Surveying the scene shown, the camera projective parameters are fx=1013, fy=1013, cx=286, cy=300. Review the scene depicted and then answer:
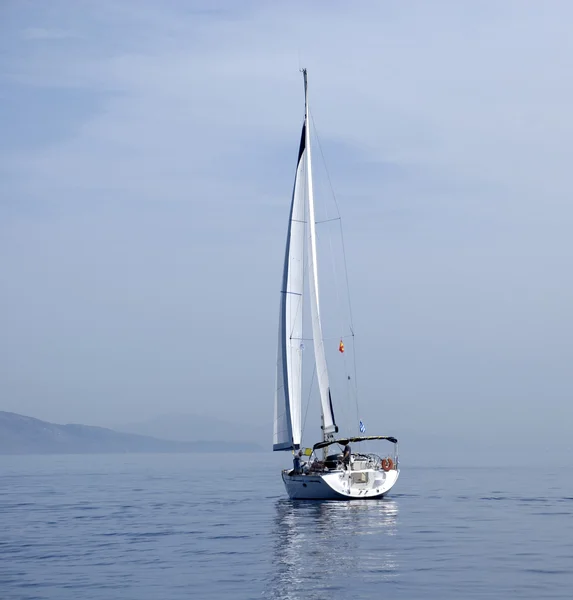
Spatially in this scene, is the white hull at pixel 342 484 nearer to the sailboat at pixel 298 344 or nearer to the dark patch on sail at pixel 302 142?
the sailboat at pixel 298 344

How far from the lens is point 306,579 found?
31016 millimetres

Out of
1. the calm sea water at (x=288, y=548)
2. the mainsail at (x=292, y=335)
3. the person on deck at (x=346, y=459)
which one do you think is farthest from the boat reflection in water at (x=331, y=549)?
the mainsail at (x=292, y=335)

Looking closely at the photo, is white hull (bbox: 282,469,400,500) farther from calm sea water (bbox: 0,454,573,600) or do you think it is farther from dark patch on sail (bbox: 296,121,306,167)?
dark patch on sail (bbox: 296,121,306,167)

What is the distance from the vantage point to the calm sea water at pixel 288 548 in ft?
96.7

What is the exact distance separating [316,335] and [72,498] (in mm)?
22968

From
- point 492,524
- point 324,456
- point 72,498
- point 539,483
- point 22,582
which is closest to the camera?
point 22,582

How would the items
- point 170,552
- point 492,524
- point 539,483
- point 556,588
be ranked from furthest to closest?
1. point 539,483
2. point 492,524
3. point 170,552
4. point 556,588

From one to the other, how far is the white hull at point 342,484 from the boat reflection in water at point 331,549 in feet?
1.84

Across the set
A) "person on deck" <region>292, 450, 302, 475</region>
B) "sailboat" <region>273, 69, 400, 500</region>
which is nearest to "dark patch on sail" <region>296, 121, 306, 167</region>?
"sailboat" <region>273, 69, 400, 500</region>

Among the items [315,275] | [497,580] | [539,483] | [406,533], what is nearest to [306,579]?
[497,580]

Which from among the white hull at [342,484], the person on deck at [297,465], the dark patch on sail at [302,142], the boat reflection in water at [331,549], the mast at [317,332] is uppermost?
the dark patch on sail at [302,142]

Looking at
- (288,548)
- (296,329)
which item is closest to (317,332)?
(296,329)

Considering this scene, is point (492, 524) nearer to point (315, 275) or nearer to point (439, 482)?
point (315, 275)

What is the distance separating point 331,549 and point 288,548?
5.60 feet
